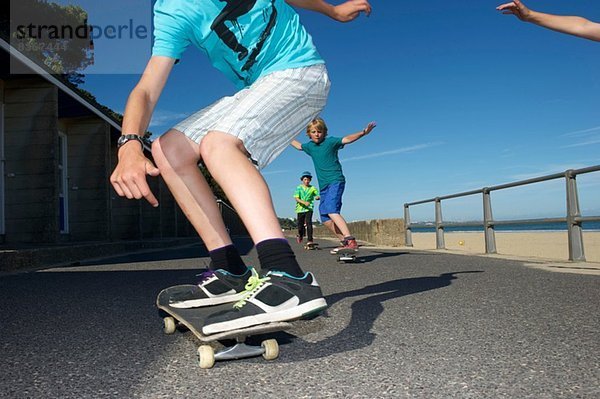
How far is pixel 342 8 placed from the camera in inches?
98.6

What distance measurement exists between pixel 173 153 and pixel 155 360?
820 mm

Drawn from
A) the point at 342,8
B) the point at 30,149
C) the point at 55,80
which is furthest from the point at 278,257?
the point at 55,80

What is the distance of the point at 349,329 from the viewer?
2457 mm

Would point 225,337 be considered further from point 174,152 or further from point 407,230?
point 407,230

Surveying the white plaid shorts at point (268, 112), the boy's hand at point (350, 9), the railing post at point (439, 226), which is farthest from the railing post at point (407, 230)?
the white plaid shorts at point (268, 112)

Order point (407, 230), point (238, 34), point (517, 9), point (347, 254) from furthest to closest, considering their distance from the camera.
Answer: point (407, 230) → point (347, 254) → point (517, 9) → point (238, 34)

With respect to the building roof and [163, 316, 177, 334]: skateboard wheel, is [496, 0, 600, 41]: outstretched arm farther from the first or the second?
the building roof

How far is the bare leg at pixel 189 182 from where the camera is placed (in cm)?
224

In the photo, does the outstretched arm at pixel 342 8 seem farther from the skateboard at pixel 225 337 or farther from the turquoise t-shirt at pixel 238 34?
the skateboard at pixel 225 337

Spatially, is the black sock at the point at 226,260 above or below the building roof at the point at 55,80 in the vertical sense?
below

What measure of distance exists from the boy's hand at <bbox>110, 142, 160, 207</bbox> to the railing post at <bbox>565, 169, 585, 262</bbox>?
5882 mm

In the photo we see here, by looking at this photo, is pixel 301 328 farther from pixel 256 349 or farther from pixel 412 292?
pixel 412 292

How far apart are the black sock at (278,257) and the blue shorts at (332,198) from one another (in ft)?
17.7

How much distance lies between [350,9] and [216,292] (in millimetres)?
1404
